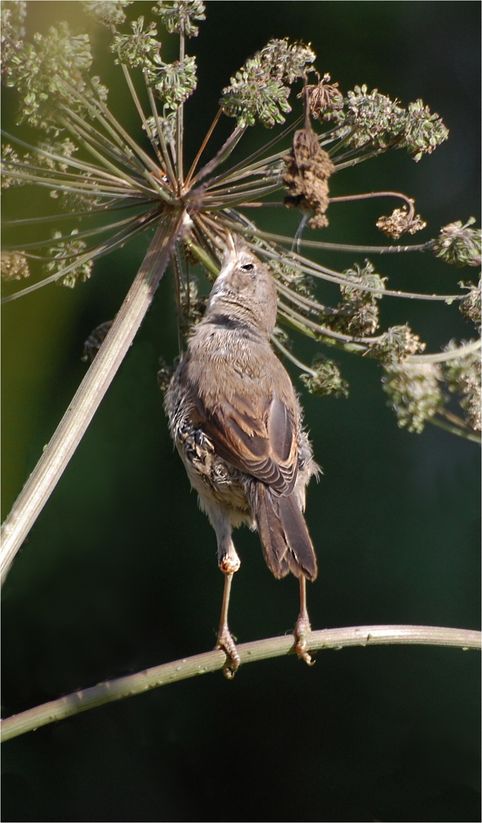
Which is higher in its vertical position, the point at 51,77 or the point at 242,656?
the point at 51,77

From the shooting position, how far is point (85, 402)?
318cm

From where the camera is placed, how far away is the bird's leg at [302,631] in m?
3.30

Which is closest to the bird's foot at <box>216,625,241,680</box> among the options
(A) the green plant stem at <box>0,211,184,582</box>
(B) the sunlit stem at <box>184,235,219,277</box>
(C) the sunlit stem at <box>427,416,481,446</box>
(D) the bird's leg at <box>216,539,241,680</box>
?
(D) the bird's leg at <box>216,539,241,680</box>

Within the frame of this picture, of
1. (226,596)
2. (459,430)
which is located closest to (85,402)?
(226,596)

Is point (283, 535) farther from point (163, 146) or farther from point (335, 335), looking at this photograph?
point (163, 146)

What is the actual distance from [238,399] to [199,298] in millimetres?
559

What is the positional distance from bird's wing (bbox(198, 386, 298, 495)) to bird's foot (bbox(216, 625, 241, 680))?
0.63 meters

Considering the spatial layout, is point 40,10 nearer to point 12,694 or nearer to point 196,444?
point 196,444

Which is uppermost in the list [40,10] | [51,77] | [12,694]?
[40,10]

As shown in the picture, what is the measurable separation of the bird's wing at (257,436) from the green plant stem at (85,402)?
0.72 metres

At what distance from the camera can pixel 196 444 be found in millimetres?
4020

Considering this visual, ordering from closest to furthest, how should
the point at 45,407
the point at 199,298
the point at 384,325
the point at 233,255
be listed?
the point at 233,255 < the point at 199,298 < the point at 45,407 < the point at 384,325

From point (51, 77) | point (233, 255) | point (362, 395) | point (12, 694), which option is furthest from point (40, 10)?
point (12, 694)

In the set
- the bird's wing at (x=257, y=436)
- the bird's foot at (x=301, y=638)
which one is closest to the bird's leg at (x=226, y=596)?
the bird's foot at (x=301, y=638)
